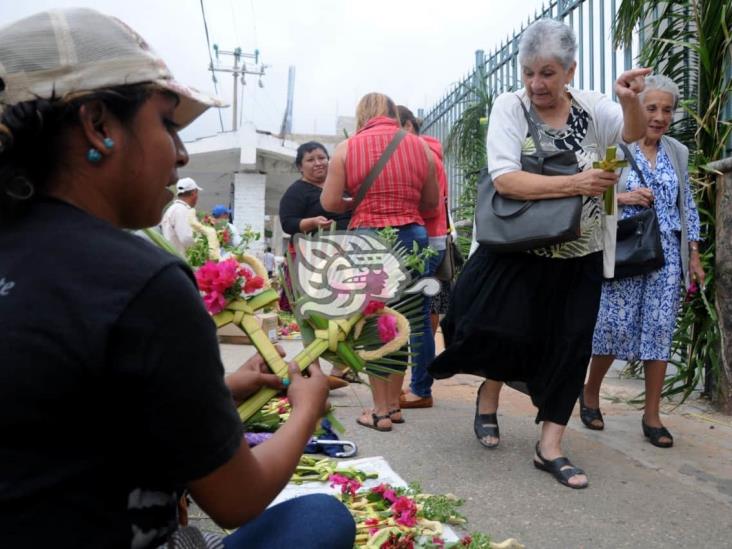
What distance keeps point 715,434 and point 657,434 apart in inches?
21.8

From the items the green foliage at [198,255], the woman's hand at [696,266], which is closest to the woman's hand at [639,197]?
the woman's hand at [696,266]

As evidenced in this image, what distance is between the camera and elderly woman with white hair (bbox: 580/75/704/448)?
3848 millimetres

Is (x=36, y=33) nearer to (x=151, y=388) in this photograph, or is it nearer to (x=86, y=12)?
(x=86, y=12)

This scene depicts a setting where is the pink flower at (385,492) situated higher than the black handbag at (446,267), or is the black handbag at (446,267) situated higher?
the black handbag at (446,267)

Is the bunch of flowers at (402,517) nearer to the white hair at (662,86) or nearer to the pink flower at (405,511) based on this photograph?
the pink flower at (405,511)

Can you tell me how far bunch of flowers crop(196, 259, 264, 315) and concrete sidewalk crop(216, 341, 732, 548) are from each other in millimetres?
A: 1545

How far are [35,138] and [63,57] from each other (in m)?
0.14

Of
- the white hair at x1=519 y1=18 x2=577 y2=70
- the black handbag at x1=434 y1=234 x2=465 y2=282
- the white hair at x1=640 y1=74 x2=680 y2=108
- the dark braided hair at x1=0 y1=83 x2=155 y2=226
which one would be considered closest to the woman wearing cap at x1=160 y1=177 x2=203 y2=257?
A: the black handbag at x1=434 y1=234 x2=465 y2=282

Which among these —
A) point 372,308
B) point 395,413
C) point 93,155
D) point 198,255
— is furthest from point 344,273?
point 395,413

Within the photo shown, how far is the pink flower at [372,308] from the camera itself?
1765 mm

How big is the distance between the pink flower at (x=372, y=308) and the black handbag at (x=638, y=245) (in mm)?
2468

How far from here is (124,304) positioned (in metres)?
1.01

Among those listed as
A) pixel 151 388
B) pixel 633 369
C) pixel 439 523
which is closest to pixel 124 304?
pixel 151 388

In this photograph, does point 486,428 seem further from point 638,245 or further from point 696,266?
point 696,266
